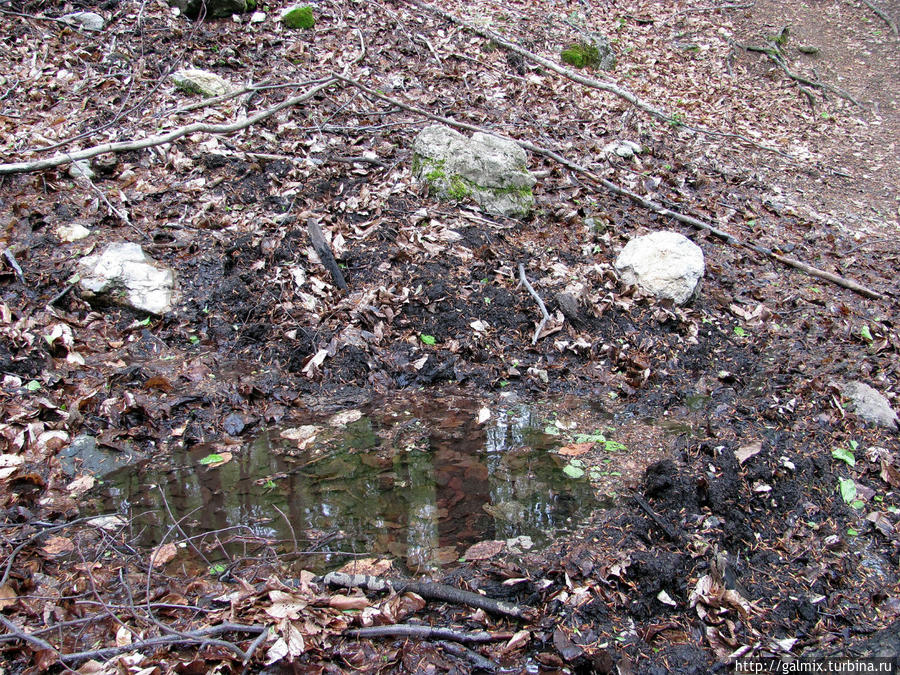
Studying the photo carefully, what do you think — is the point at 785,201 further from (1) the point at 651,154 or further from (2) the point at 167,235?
(2) the point at 167,235

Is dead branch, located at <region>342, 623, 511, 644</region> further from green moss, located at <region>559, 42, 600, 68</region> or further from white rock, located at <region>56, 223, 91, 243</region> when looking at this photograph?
green moss, located at <region>559, 42, 600, 68</region>

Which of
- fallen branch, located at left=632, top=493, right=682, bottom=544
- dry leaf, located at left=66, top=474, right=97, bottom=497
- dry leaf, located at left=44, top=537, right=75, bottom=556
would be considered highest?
fallen branch, located at left=632, top=493, right=682, bottom=544

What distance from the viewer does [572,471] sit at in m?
3.46

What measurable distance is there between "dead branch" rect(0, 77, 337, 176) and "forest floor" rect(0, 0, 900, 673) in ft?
0.27

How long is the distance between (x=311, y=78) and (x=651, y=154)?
4.59 metres

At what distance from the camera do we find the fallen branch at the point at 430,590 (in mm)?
2475

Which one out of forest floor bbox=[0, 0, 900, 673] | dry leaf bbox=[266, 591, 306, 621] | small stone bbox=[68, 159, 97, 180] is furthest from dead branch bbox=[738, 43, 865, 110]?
dry leaf bbox=[266, 591, 306, 621]

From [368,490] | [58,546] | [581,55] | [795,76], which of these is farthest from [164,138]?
[795,76]

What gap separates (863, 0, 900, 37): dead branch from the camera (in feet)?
43.1

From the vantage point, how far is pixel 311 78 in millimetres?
7363

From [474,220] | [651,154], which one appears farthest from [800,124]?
[474,220]

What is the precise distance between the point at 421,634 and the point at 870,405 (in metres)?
3.47

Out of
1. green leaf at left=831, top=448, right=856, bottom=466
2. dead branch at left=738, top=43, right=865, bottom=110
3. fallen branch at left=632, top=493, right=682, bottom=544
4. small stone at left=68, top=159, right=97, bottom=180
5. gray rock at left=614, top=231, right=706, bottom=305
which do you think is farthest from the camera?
dead branch at left=738, top=43, right=865, bottom=110

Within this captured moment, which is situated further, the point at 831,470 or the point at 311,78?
the point at 311,78
